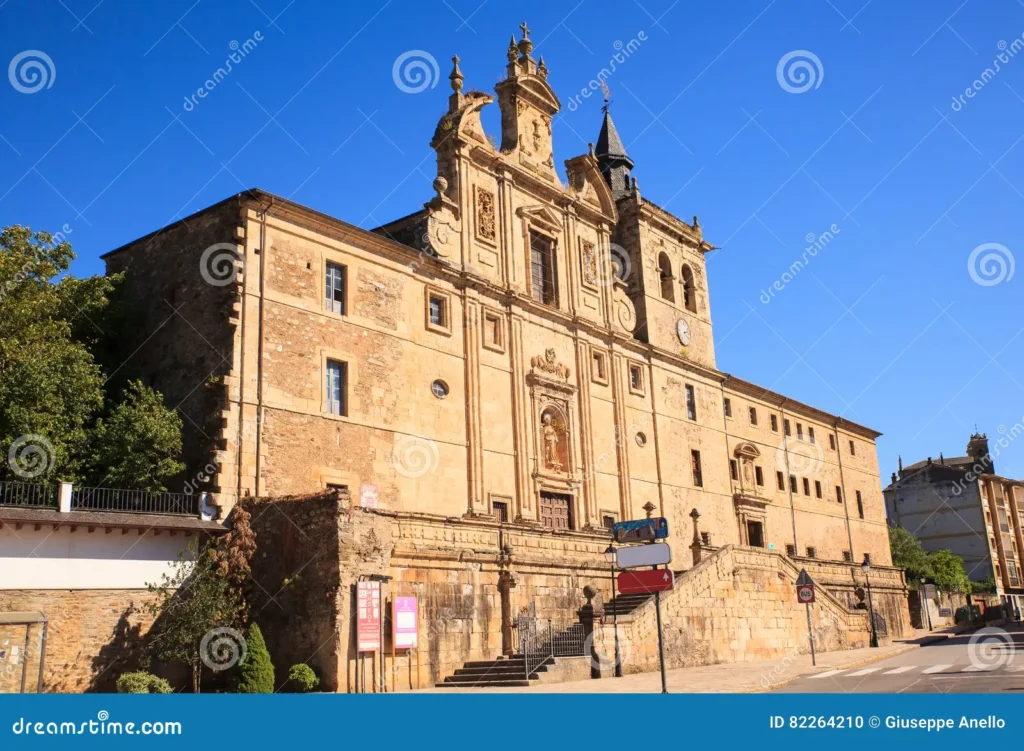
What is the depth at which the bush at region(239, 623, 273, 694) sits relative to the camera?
753 inches

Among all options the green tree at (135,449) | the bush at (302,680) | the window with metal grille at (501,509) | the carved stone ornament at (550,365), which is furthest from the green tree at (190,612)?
the carved stone ornament at (550,365)

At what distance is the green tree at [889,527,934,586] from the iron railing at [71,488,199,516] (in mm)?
51993

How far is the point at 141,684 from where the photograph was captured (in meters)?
18.5

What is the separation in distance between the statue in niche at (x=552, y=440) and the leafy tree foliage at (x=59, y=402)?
13.6 m

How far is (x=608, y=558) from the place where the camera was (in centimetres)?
2862

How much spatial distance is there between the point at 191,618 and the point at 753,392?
1357 inches

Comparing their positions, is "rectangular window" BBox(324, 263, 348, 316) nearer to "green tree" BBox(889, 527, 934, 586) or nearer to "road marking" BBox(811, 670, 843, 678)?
"road marking" BBox(811, 670, 843, 678)

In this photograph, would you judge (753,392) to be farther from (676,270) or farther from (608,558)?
(608,558)

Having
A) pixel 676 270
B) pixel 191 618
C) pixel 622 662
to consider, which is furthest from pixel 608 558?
pixel 676 270

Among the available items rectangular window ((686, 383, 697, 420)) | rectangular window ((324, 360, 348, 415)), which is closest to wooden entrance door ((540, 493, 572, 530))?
rectangular window ((324, 360, 348, 415))

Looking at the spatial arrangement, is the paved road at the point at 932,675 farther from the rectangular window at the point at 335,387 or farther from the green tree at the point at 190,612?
the rectangular window at the point at 335,387

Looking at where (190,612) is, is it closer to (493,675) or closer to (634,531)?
(493,675)

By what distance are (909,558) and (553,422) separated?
133 ft

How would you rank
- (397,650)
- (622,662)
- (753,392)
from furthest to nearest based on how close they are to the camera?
1. (753,392)
2. (622,662)
3. (397,650)
